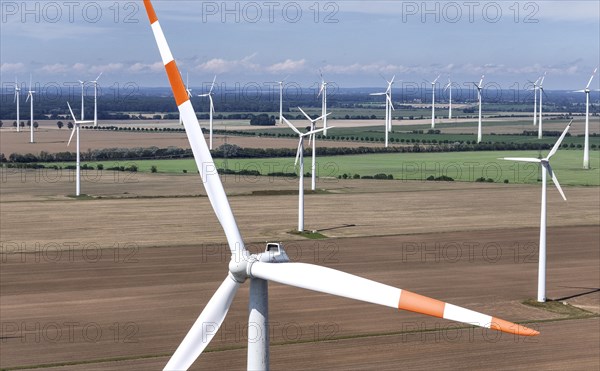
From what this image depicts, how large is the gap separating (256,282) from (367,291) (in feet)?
8.82

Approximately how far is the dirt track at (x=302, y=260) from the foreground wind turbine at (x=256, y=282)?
19794 millimetres

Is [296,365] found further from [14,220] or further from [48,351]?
[14,220]

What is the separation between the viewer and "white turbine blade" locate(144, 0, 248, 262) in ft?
76.4

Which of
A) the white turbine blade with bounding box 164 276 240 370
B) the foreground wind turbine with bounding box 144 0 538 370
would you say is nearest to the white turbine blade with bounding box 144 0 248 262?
the foreground wind turbine with bounding box 144 0 538 370

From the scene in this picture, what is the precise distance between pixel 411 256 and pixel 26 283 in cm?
2604

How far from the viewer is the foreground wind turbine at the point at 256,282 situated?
2050 centimetres

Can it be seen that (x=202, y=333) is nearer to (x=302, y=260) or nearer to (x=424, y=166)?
(x=302, y=260)

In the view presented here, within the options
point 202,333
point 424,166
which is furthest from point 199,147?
point 424,166

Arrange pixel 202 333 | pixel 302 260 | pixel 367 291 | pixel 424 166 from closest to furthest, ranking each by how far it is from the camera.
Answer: pixel 367 291, pixel 202 333, pixel 302 260, pixel 424 166

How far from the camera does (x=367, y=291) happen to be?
21188 mm

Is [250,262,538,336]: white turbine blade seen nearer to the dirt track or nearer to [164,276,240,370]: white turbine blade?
[164,276,240,370]: white turbine blade

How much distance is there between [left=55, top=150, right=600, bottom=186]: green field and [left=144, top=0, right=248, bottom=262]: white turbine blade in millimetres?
105598

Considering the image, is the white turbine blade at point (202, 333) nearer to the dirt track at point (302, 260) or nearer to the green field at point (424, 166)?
the dirt track at point (302, 260)

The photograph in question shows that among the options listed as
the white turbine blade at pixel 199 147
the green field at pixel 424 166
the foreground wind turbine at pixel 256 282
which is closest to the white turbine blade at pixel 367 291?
the foreground wind turbine at pixel 256 282
